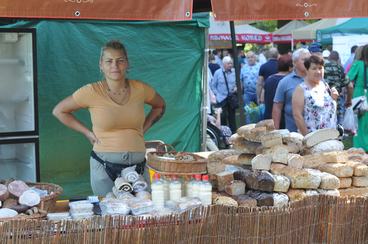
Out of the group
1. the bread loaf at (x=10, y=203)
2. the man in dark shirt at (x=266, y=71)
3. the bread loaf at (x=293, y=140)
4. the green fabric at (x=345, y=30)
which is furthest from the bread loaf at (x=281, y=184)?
the green fabric at (x=345, y=30)

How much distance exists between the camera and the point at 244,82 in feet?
45.3

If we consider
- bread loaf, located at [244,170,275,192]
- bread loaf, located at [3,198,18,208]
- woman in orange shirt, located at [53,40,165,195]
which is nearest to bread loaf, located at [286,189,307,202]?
bread loaf, located at [244,170,275,192]

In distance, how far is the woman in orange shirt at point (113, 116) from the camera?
4410 mm

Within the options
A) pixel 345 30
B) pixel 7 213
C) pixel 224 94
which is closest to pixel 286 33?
pixel 345 30

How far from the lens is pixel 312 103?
5.83 meters

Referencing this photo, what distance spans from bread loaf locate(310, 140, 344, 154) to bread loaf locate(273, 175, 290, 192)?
58 cm

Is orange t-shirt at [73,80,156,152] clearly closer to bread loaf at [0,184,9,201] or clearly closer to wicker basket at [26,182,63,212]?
wicker basket at [26,182,63,212]

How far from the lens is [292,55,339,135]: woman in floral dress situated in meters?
5.80

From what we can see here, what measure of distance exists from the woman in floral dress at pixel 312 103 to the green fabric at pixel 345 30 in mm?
10234

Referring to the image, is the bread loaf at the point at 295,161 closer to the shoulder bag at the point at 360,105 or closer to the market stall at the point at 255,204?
the market stall at the point at 255,204

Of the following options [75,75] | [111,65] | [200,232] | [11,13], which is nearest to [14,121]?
[75,75]

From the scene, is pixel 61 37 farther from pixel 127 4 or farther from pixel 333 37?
pixel 333 37

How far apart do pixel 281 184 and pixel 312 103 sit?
2.08 metres

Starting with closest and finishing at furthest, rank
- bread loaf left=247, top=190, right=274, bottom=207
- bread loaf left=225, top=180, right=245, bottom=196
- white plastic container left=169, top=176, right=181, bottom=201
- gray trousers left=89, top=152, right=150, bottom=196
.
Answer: white plastic container left=169, top=176, right=181, bottom=201, bread loaf left=247, top=190, right=274, bottom=207, bread loaf left=225, top=180, right=245, bottom=196, gray trousers left=89, top=152, right=150, bottom=196
